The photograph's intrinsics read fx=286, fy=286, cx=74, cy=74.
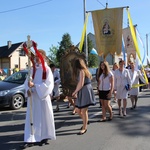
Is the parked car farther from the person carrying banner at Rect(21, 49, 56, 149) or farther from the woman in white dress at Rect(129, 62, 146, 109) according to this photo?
the person carrying banner at Rect(21, 49, 56, 149)

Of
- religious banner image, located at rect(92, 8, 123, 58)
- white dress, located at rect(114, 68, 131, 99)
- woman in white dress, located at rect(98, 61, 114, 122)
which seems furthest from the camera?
religious banner image, located at rect(92, 8, 123, 58)

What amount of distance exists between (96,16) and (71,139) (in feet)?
23.2

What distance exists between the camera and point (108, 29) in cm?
1190

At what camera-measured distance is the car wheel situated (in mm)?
11016

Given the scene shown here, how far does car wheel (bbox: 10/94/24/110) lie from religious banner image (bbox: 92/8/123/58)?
3.84 metres

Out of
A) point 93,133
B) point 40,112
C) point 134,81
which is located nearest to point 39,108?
point 40,112

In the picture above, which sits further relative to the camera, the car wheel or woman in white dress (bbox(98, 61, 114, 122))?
the car wheel

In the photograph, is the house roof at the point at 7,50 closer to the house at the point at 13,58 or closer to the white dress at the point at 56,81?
the house at the point at 13,58

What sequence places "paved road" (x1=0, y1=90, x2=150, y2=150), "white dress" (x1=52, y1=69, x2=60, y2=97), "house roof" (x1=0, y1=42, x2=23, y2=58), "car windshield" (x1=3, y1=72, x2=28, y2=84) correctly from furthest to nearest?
"house roof" (x1=0, y1=42, x2=23, y2=58), "car windshield" (x1=3, y1=72, x2=28, y2=84), "white dress" (x1=52, y1=69, x2=60, y2=97), "paved road" (x1=0, y1=90, x2=150, y2=150)

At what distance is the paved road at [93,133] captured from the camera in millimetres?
5738

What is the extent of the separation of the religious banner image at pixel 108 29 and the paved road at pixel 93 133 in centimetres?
331

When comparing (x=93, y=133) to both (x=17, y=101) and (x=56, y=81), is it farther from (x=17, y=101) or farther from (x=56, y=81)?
(x=17, y=101)

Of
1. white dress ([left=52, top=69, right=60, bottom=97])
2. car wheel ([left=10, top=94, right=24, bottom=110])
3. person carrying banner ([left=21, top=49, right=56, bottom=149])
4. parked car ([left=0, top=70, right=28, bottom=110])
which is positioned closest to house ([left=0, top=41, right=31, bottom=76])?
parked car ([left=0, top=70, right=28, bottom=110])

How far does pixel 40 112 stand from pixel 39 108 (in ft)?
0.26
